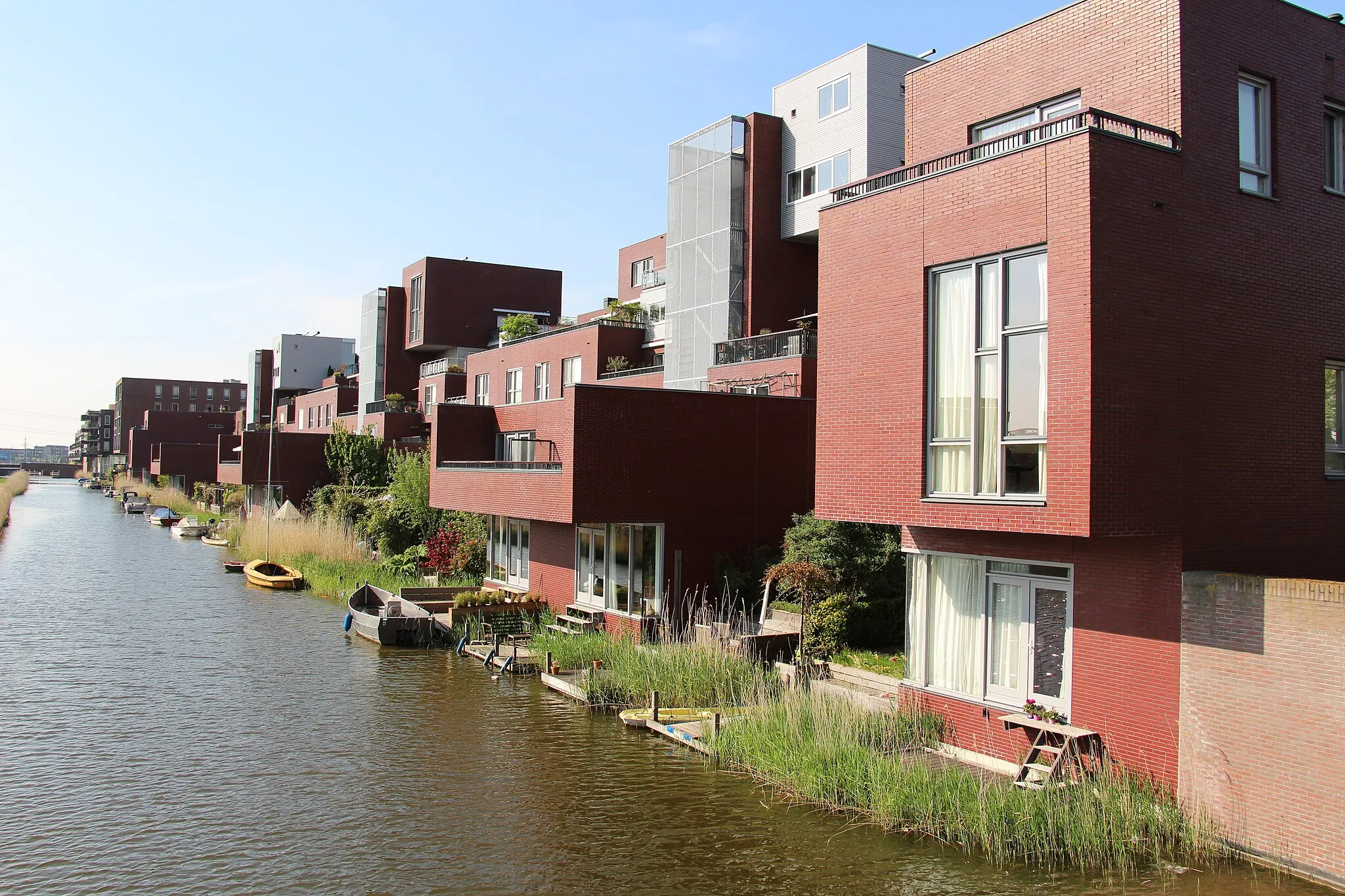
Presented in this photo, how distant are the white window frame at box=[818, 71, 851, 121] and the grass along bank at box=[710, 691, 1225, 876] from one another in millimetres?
Result: 20636

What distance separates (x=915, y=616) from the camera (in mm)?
14578

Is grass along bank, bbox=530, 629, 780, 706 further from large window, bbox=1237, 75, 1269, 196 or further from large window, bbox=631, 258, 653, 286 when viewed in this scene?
large window, bbox=631, 258, 653, 286

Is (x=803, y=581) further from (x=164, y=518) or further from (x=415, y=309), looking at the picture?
(x=164, y=518)

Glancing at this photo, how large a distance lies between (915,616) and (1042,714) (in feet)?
7.98

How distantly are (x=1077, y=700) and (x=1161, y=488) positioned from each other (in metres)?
2.82

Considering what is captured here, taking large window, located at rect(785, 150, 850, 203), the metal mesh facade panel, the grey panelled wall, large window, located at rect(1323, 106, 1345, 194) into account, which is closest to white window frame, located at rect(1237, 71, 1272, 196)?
large window, located at rect(1323, 106, 1345, 194)

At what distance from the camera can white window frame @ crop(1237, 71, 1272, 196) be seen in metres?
13.0


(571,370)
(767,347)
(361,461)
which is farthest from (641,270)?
(767,347)

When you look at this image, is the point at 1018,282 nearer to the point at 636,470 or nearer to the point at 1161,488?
the point at 1161,488

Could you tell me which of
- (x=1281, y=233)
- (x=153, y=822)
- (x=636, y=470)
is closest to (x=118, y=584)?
(x=636, y=470)

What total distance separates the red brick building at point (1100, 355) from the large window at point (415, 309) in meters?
44.2

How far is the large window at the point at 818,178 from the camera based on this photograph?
29234mm

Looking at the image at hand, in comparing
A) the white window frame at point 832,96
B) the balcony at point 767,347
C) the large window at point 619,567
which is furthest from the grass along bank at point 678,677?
the white window frame at point 832,96

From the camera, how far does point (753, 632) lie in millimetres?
19875
